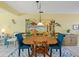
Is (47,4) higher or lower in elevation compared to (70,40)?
higher

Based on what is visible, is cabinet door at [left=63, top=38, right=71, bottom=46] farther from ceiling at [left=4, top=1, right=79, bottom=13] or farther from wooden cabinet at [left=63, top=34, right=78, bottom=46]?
ceiling at [left=4, top=1, right=79, bottom=13]

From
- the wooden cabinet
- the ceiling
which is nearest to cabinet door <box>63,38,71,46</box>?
the wooden cabinet

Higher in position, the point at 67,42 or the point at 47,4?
the point at 47,4

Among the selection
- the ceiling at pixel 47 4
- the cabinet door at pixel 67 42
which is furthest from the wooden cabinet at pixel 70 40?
the ceiling at pixel 47 4

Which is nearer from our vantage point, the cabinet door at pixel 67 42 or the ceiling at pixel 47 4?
the ceiling at pixel 47 4

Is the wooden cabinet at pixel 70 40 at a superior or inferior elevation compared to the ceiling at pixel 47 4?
inferior

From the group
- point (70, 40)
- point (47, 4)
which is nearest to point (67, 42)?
point (70, 40)

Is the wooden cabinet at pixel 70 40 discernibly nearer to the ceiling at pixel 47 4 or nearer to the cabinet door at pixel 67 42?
the cabinet door at pixel 67 42

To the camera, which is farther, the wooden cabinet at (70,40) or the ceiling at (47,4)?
the wooden cabinet at (70,40)

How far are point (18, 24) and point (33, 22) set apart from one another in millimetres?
829

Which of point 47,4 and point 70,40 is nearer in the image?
point 47,4

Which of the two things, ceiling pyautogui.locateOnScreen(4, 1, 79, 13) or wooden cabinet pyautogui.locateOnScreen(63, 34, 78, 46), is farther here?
wooden cabinet pyautogui.locateOnScreen(63, 34, 78, 46)

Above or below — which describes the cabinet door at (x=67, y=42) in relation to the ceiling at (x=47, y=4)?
below

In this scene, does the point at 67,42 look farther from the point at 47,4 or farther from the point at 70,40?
the point at 47,4
